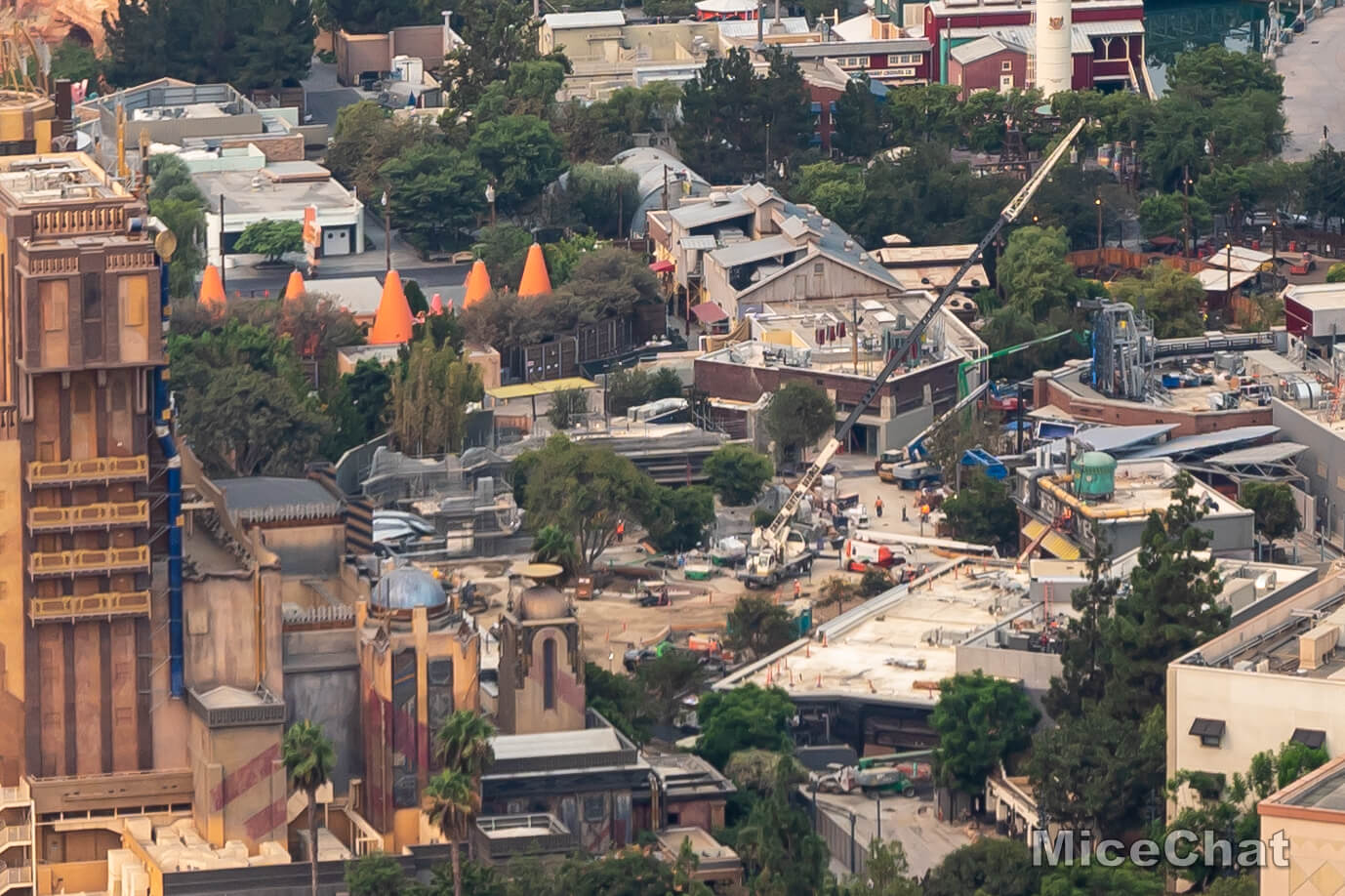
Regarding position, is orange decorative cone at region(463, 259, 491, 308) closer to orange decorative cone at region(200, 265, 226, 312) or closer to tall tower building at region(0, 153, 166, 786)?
orange decorative cone at region(200, 265, 226, 312)

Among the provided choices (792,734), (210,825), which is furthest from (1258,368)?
(210,825)

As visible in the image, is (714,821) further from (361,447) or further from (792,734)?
(361,447)

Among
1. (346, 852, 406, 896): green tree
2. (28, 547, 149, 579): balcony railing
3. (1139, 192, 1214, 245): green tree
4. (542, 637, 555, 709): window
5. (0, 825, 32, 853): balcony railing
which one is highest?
(1139, 192, 1214, 245): green tree

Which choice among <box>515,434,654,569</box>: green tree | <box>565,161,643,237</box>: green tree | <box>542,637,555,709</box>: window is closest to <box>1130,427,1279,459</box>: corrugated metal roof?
<box>515,434,654,569</box>: green tree

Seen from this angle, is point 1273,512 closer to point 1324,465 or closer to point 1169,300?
point 1324,465

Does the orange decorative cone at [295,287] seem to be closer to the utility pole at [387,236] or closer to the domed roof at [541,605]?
the utility pole at [387,236]

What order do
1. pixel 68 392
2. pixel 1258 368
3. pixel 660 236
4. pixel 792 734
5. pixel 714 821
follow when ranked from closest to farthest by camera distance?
pixel 68 392 < pixel 714 821 < pixel 792 734 < pixel 1258 368 < pixel 660 236

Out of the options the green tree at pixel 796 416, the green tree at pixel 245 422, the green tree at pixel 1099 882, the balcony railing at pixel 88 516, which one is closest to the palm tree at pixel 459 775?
the balcony railing at pixel 88 516
